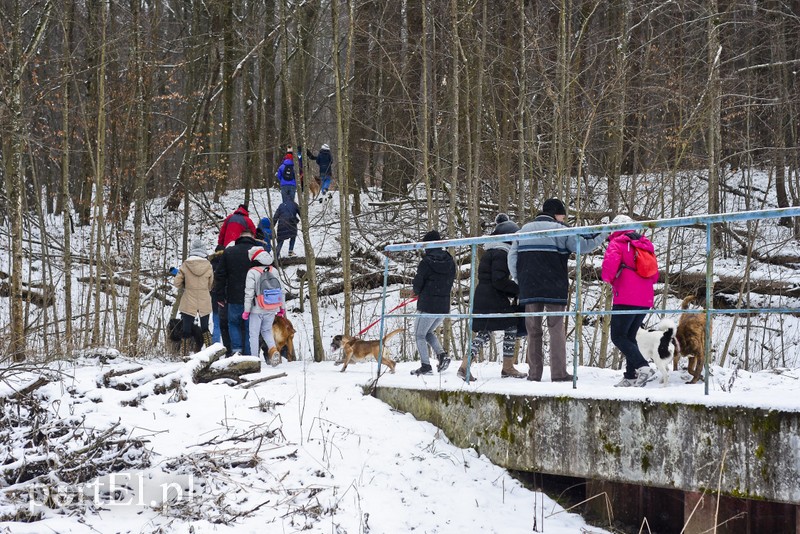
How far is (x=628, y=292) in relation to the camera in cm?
684

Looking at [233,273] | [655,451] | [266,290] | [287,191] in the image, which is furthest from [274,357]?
[287,191]

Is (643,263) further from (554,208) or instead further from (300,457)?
(300,457)

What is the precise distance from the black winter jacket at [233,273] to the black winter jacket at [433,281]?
2.92 metres

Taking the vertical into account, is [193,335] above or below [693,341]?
below

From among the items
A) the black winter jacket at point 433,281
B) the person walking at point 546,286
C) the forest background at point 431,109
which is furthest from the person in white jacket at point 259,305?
the person walking at point 546,286

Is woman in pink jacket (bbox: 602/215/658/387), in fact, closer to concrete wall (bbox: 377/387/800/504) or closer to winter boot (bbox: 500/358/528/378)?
concrete wall (bbox: 377/387/800/504)

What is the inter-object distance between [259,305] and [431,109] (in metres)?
7.41

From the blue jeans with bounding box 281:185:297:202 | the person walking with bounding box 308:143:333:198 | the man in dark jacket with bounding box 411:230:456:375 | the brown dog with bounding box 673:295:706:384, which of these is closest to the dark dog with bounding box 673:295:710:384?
the brown dog with bounding box 673:295:706:384

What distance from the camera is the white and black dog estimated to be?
21.7 feet

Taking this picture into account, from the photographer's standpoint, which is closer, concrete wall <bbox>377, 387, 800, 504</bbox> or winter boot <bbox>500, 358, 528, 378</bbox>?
concrete wall <bbox>377, 387, 800, 504</bbox>

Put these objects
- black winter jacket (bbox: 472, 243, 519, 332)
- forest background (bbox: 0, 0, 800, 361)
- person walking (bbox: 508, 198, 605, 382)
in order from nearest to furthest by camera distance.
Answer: person walking (bbox: 508, 198, 605, 382) < black winter jacket (bbox: 472, 243, 519, 332) < forest background (bbox: 0, 0, 800, 361)

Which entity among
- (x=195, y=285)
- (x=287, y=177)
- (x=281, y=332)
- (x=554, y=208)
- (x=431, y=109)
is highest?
(x=431, y=109)

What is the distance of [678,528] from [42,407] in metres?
5.50

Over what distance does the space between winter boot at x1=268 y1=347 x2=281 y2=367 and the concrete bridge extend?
11.9 feet
